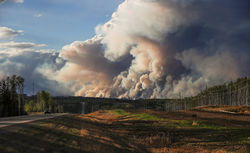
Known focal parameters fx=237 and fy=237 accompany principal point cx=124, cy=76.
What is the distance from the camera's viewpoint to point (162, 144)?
21969 millimetres

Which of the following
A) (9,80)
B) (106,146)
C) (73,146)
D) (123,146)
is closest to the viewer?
(73,146)

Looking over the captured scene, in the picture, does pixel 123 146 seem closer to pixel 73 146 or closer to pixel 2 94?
pixel 73 146

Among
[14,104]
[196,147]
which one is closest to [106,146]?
[196,147]

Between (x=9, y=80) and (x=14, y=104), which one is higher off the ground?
(x=9, y=80)

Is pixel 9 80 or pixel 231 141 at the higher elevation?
pixel 9 80

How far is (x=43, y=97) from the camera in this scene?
16412 centimetres

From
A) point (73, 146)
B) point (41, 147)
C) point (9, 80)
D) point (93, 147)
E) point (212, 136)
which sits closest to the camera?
point (41, 147)

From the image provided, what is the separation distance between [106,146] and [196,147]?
24.5 ft

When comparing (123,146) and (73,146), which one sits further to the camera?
(123,146)

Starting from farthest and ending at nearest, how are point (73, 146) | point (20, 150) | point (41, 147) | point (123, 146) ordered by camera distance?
point (123, 146)
point (73, 146)
point (41, 147)
point (20, 150)

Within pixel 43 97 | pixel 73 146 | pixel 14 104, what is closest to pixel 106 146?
pixel 73 146

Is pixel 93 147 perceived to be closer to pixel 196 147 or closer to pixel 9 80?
pixel 196 147

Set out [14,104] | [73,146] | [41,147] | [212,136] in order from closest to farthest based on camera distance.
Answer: [41,147] → [73,146] → [212,136] → [14,104]

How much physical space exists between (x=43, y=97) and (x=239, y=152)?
16098 cm
